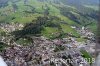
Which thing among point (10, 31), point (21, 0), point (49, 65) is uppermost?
point (21, 0)

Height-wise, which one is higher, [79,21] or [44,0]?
[44,0]

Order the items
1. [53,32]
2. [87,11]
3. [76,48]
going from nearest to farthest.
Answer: [53,32] → [76,48] → [87,11]

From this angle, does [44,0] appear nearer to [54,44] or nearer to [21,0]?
A: [21,0]

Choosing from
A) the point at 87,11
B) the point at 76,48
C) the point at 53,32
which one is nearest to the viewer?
the point at 53,32

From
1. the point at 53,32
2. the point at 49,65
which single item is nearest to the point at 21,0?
the point at 53,32

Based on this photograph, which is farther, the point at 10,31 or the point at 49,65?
the point at 10,31

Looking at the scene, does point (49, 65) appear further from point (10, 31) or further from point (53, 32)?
point (10, 31)

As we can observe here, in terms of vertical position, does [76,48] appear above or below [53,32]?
below

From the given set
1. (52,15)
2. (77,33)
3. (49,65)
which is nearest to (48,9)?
(52,15)

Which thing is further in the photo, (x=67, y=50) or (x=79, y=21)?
(x=79, y=21)
